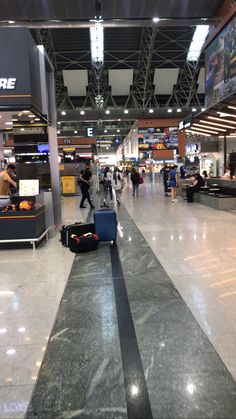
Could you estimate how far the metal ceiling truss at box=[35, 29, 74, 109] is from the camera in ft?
78.7

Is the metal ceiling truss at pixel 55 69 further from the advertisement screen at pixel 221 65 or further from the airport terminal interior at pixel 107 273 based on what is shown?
the advertisement screen at pixel 221 65

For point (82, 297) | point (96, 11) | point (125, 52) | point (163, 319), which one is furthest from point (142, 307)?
point (125, 52)

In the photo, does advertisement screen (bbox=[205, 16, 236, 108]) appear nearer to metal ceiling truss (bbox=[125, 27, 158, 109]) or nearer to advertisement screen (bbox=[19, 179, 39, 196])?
advertisement screen (bbox=[19, 179, 39, 196])

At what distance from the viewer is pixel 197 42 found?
87.0 feet

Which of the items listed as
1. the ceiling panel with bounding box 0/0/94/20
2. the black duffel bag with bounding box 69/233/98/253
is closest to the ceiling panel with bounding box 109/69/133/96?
the ceiling panel with bounding box 0/0/94/20

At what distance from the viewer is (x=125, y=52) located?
93.4 ft

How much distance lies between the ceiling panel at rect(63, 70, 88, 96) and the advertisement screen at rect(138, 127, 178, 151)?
7.83 m

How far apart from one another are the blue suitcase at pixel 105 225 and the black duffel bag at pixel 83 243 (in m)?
0.32

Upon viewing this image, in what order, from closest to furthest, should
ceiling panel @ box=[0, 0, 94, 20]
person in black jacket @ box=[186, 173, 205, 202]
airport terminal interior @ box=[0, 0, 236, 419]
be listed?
1. airport terminal interior @ box=[0, 0, 236, 419]
2. ceiling panel @ box=[0, 0, 94, 20]
3. person in black jacket @ box=[186, 173, 205, 202]

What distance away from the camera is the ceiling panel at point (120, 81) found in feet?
102

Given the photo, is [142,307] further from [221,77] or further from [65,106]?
[65,106]

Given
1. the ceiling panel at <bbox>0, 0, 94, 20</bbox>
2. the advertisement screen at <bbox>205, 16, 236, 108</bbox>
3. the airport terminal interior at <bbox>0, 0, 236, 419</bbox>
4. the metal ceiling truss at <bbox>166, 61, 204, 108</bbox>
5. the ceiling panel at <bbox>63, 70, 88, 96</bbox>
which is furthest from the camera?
the metal ceiling truss at <bbox>166, 61, 204, 108</bbox>

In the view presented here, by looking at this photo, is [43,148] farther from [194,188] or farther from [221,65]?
[221,65]

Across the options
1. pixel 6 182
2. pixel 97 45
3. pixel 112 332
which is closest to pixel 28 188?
pixel 6 182
